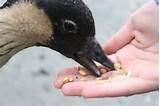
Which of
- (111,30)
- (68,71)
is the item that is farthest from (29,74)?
(68,71)

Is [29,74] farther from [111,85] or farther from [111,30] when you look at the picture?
[111,85]

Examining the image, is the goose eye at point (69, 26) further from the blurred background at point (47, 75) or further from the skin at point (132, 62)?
the blurred background at point (47, 75)

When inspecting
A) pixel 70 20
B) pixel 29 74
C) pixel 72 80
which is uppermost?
pixel 70 20

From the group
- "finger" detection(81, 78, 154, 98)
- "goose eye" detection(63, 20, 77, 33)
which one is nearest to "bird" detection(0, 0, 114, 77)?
"goose eye" detection(63, 20, 77, 33)

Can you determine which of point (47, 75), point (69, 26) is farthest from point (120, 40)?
point (47, 75)

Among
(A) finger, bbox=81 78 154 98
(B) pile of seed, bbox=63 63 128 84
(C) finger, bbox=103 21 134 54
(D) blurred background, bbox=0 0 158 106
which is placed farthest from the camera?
(D) blurred background, bbox=0 0 158 106

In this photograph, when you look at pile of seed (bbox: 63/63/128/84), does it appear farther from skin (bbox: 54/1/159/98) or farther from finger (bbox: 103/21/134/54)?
finger (bbox: 103/21/134/54)
